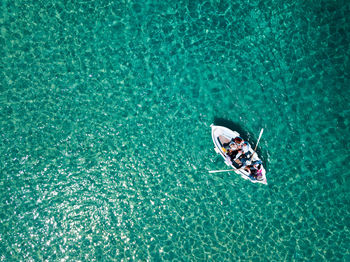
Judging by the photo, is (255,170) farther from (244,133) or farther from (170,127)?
(170,127)

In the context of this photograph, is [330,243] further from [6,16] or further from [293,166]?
[6,16]

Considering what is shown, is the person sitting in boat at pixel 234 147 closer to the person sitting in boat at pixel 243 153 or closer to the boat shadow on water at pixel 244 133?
the person sitting in boat at pixel 243 153

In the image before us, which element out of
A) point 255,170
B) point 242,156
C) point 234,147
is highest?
point 234,147

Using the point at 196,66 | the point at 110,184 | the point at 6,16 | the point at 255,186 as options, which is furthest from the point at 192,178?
the point at 6,16

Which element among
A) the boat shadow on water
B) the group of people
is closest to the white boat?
the group of people

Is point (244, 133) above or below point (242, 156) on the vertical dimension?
above

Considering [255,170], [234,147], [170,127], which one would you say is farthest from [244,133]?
[170,127]

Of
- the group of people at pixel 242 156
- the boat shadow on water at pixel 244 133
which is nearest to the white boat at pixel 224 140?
the group of people at pixel 242 156
